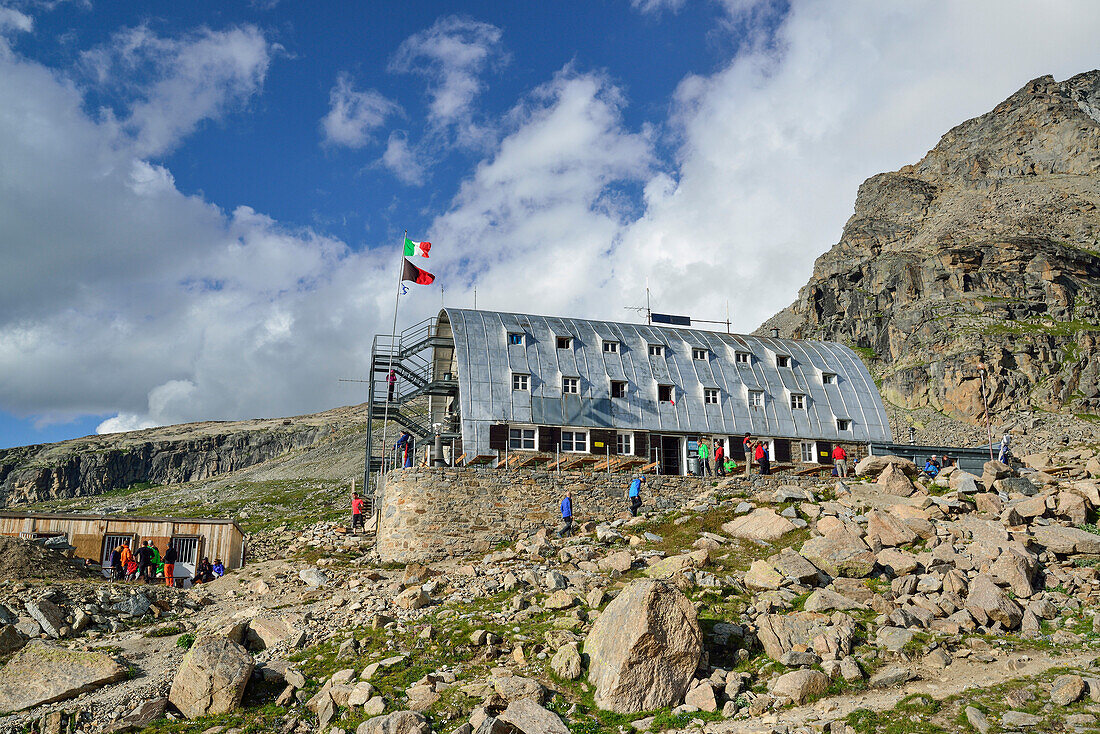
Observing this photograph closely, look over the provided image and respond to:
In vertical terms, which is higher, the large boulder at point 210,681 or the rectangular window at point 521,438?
the rectangular window at point 521,438

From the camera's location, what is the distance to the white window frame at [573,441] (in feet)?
139

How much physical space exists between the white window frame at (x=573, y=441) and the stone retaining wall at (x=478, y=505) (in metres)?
3.88

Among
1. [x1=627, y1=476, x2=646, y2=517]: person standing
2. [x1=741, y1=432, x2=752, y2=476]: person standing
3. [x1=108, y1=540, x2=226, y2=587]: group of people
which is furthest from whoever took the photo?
[x1=741, y1=432, x2=752, y2=476]: person standing

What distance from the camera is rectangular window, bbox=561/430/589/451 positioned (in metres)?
42.3

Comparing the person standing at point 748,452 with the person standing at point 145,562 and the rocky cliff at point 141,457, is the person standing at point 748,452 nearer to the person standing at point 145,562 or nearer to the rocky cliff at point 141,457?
the person standing at point 145,562

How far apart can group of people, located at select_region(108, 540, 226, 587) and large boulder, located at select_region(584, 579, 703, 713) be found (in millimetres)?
22359

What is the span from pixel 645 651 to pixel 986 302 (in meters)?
159

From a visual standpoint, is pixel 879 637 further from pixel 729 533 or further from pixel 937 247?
pixel 937 247

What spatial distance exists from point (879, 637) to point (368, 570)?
67.7 ft

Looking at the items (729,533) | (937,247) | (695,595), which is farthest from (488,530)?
(937,247)

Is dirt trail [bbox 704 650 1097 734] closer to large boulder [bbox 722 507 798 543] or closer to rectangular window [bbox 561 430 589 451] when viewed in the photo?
large boulder [bbox 722 507 798 543]

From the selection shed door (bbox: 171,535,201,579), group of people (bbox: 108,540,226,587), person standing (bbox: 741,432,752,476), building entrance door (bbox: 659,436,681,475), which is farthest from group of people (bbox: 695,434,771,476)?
shed door (bbox: 171,535,201,579)

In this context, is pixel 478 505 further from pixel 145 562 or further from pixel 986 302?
pixel 986 302

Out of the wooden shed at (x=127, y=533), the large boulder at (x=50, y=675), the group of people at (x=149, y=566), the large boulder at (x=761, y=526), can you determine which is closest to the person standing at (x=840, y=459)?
the large boulder at (x=761, y=526)
